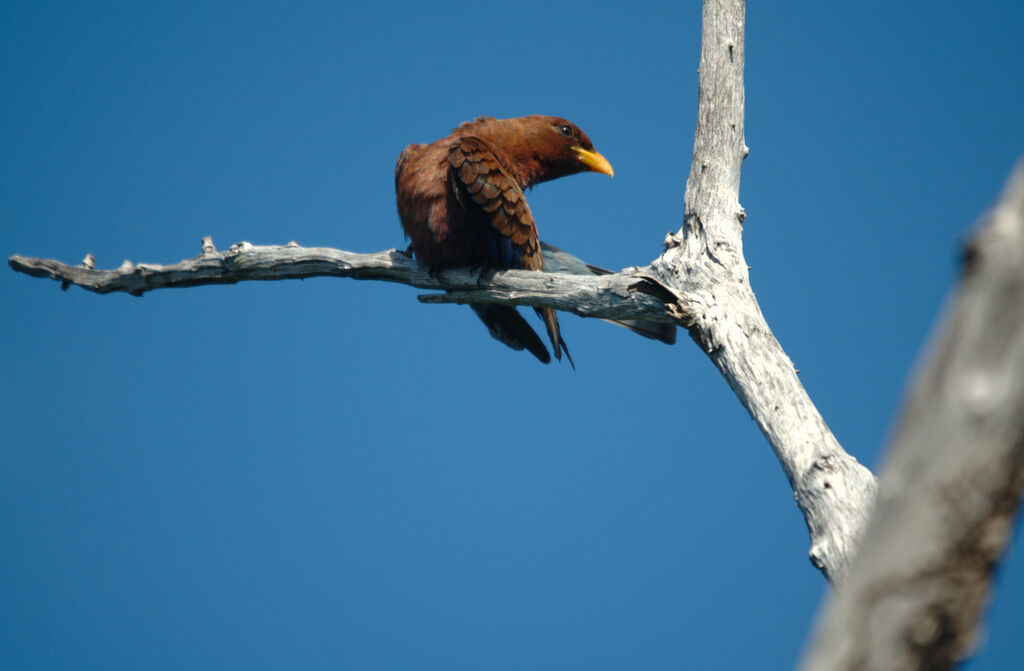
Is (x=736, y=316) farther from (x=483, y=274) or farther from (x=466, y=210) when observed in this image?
(x=466, y=210)

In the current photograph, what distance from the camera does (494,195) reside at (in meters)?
3.71

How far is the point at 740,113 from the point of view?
360 cm

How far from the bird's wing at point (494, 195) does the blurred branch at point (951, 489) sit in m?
2.86

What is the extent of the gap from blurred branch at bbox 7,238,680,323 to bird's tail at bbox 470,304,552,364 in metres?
0.50

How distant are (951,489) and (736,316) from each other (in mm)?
2141

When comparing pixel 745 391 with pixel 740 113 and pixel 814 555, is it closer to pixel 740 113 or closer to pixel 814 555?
pixel 814 555

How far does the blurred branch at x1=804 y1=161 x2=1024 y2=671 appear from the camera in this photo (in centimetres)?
88

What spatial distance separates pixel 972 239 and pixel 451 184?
122 inches

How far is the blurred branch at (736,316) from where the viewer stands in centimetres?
237

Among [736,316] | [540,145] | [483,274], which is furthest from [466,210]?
[736,316]

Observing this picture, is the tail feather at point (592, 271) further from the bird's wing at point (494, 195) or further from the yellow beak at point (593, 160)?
the yellow beak at point (593, 160)

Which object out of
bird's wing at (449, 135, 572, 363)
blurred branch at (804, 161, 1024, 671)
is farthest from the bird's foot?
blurred branch at (804, 161, 1024, 671)

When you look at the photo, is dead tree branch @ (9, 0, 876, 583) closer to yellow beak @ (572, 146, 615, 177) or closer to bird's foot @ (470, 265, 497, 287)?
bird's foot @ (470, 265, 497, 287)

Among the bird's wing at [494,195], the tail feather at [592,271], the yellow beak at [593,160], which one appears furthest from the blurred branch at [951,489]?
the yellow beak at [593,160]
